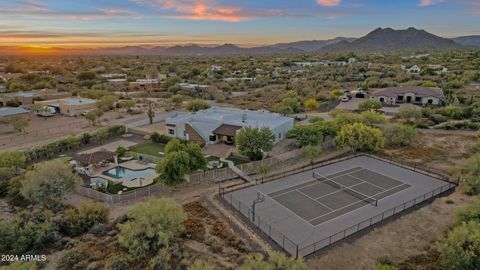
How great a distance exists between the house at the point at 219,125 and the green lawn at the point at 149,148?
3073 millimetres

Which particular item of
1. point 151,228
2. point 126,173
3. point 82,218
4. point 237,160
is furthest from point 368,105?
point 82,218

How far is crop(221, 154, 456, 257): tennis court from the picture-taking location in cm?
1961

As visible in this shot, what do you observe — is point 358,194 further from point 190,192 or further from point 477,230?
point 190,192

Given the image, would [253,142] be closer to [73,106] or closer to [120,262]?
[120,262]

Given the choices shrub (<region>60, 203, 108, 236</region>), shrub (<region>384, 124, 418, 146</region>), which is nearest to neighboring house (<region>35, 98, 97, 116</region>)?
shrub (<region>60, 203, 108, 236</region>)

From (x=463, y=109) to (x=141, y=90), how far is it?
68825 mm

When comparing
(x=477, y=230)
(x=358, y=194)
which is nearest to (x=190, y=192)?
(x=358, y=194)

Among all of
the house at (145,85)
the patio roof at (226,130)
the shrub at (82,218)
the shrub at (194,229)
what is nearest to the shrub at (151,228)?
the shrub at (194,229)

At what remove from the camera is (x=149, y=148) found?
36281 millimetres

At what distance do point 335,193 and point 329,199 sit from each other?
1273 millimetres

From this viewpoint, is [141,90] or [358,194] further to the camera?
[141,90]

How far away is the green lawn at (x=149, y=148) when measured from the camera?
114ft

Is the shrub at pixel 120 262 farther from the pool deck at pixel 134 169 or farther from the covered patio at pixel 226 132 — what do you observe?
the covered patio at pixel 226 132

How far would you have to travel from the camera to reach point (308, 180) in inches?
1083
